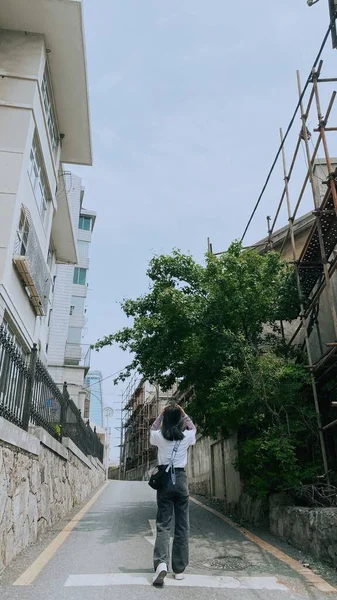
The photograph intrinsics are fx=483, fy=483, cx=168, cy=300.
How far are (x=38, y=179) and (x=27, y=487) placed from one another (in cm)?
841

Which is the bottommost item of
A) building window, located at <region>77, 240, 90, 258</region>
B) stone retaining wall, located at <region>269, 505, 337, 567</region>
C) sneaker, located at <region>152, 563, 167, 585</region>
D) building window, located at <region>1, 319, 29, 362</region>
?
sneaker, located at <region>152, 563, 167, 585</region>

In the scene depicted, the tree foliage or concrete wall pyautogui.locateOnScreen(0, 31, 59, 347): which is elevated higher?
concrete wall pyautogui.locateOnScreen(0, 31, 59, 347)

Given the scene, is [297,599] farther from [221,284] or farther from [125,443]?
[125,443]

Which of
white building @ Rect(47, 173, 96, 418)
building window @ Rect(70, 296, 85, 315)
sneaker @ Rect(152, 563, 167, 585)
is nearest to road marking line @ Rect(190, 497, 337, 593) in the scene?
sneaker @ Rect(152, 563, 167, 585)

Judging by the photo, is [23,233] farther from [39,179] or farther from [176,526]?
[176,526]

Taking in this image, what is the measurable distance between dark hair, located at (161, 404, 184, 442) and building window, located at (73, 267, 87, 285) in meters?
30.1

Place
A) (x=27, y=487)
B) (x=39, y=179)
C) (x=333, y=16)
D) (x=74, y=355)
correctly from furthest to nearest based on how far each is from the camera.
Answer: (x=74, y=355) → (x=39, y=179) → (x=333, y=16) → (x=27, y=487)

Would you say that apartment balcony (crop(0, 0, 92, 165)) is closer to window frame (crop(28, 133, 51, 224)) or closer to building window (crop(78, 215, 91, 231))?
window frame (crop(28, 133, 51, 224))

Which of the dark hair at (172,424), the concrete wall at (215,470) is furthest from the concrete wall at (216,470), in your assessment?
the dark hair at (172,424)

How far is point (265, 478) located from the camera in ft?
27.2

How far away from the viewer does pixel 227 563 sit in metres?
5.82

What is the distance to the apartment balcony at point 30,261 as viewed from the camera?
10.4 metres

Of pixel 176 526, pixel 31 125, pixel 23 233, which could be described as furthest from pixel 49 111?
pixel 176 526

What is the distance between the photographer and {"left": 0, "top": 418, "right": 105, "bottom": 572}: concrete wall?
536 cm
